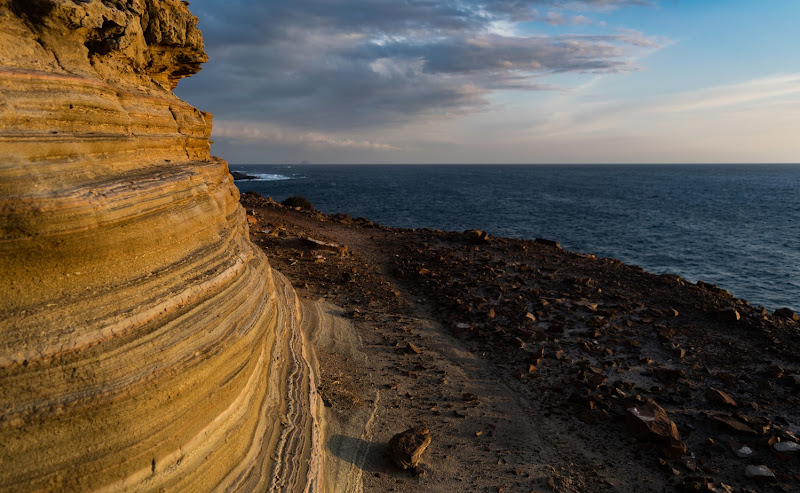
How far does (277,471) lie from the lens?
19.1 feet

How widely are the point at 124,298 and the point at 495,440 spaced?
665 centimetres

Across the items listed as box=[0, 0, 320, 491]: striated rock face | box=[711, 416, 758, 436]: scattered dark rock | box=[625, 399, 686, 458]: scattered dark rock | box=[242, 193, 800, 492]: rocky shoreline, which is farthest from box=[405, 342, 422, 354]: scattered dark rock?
box=[711, 416, 758, 436]: scattered dark rock

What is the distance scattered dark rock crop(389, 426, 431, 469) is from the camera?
7211 millimetres

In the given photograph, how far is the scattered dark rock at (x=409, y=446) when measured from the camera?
721 cm

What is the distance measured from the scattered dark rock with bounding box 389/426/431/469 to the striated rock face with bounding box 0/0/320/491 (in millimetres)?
1424

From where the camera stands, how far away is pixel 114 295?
4.67 m

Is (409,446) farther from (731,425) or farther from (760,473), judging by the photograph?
(731,425)

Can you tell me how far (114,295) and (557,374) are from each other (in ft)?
30.1

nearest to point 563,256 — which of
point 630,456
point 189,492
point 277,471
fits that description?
point 630,456

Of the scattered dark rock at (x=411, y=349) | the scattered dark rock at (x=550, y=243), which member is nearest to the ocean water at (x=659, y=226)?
the scattered dark rock at (x=550, y=243)

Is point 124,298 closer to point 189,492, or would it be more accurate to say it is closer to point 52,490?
point 52,490

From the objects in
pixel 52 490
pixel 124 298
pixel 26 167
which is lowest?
pixel 52 490

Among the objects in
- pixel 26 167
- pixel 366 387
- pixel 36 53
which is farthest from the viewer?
pixel 366 387

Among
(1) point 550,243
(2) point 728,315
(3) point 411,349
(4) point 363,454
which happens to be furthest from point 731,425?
(1) point 550,243
